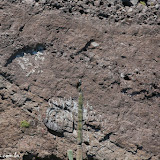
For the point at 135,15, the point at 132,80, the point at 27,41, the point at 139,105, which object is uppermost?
the point at 135,15

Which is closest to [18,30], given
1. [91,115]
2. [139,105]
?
[91,115]

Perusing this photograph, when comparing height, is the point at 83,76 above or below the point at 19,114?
above

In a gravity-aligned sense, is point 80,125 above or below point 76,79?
below

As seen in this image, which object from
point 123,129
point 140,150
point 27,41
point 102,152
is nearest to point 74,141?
point 102,152

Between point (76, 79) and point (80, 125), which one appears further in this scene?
point (76, 79)

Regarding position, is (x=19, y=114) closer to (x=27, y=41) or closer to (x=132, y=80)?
(x=27, y=41)

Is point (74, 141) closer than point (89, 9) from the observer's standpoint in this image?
Yes
